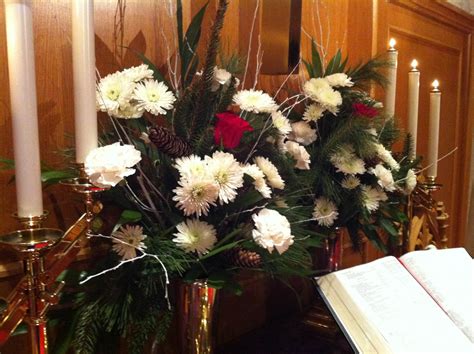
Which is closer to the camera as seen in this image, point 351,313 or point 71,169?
point 71,169

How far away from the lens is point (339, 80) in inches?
35.5

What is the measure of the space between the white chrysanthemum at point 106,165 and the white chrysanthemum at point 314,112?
0.43m

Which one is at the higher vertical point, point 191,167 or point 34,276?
point 191,167

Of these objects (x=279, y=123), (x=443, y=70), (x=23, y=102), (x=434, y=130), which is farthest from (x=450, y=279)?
(x=443, y=70)

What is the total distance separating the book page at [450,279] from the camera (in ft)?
2.97

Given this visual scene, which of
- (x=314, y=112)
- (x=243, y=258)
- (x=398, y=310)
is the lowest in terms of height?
(x=398, y=310)

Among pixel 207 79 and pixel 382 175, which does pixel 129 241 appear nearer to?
pixel 207 79

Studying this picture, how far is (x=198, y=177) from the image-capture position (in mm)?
585

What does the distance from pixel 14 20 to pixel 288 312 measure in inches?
32.9

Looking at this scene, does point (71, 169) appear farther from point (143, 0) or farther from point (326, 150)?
point (326, 150)

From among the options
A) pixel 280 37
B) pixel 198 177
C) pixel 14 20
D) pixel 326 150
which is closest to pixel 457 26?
pixel 280 37

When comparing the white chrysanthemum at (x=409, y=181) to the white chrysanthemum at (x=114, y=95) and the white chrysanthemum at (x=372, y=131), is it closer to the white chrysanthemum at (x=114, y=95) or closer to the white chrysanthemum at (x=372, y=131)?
the white chrysanthemum at (x=372, y=131)

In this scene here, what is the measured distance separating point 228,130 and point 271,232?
15 centimetres

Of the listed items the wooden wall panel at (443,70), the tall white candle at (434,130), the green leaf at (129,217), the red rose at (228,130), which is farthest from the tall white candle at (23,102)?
the wooden wall panel at (443,70)
